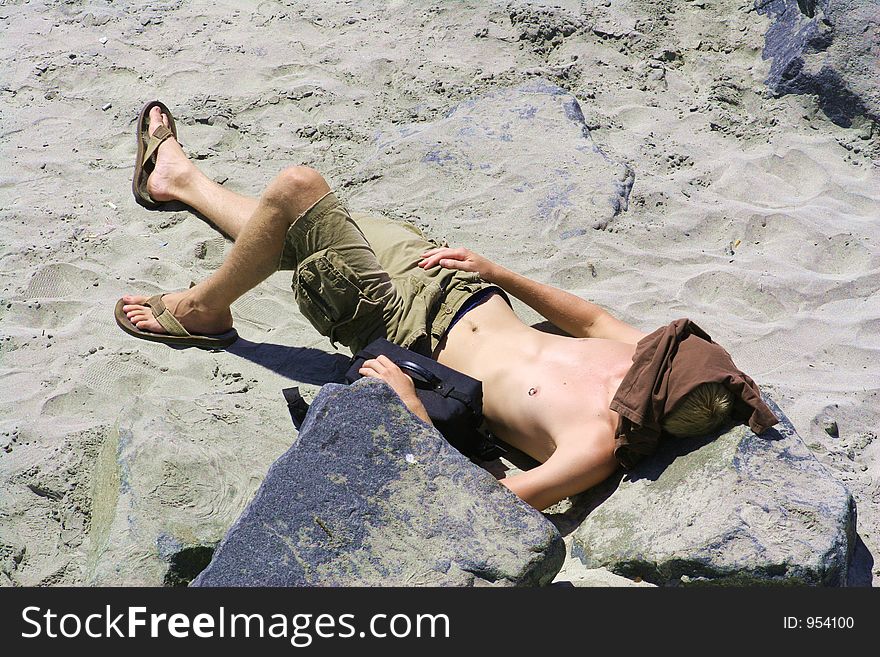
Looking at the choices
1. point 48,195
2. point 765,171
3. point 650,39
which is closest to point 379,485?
point 48,195

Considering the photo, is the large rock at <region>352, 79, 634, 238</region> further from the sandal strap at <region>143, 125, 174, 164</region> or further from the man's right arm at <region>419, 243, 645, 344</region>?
the sandal strap at <region>143, 125, 174, 164</region>

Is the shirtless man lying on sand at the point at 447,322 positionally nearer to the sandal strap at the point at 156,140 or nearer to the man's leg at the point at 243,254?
the man's leg at the point at 243,254

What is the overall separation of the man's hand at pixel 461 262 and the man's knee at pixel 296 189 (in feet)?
1.84

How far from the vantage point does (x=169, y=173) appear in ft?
15.7

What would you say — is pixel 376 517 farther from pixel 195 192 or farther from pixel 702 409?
→ pixel 195 192

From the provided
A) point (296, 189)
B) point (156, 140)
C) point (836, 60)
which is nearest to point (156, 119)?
point (156, 140)

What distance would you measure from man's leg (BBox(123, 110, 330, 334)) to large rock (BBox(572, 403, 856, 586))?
62.1 inches

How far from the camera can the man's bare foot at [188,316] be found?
3.95 metres

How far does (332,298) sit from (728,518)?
5.41 feet

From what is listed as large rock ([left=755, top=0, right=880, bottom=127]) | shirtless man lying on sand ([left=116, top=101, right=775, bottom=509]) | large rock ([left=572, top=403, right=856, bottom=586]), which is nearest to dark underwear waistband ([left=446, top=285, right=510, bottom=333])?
shirtless man lying on sand ([left=116, top=101, right=775, bottom=509])

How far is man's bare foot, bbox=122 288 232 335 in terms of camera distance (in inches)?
156

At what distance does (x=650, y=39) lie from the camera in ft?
20.4

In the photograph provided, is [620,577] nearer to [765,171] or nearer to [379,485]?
[379,485]

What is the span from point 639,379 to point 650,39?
368 cm
